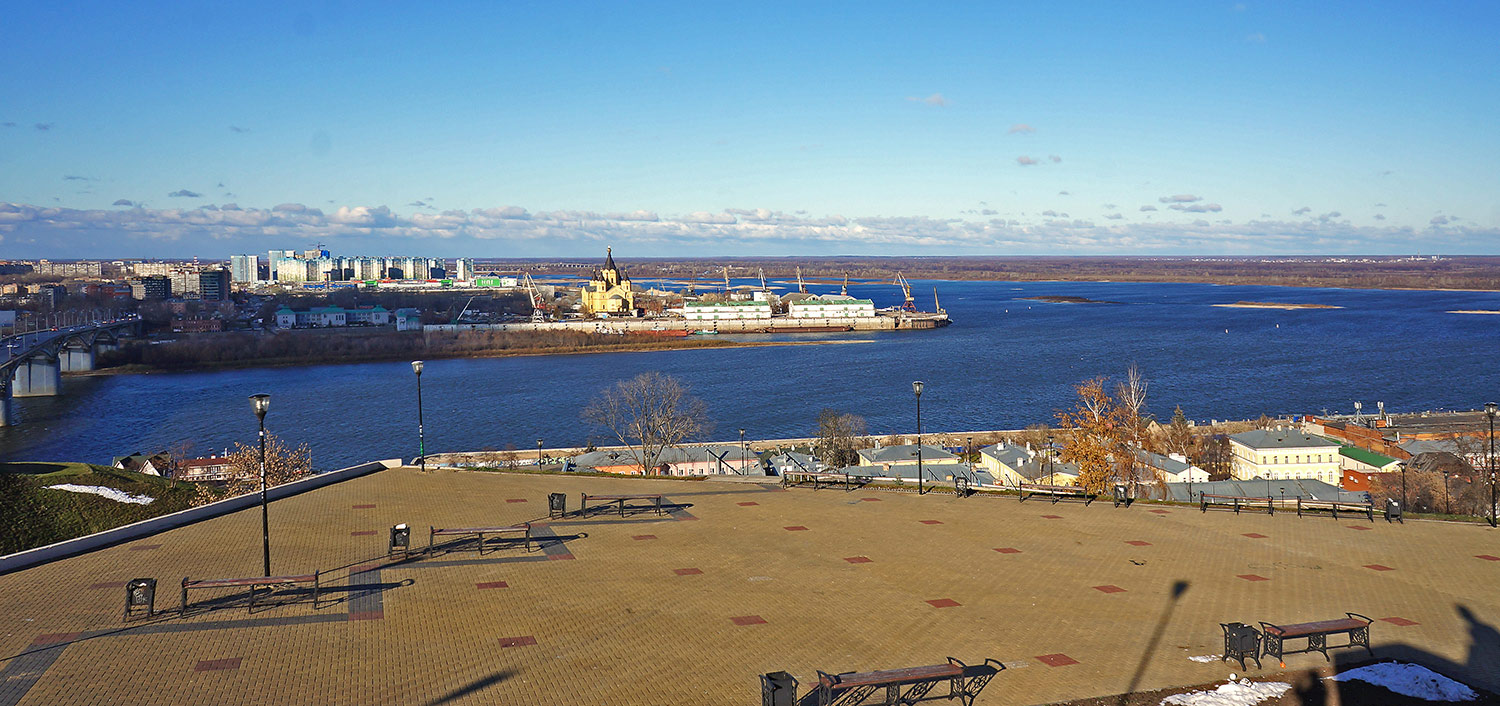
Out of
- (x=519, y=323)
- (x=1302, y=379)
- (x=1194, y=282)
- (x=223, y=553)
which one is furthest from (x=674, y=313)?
(x=1194, y=282)

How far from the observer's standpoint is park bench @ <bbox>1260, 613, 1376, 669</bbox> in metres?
6.80

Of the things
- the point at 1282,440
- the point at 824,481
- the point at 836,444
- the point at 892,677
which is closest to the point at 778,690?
the point at 892,677

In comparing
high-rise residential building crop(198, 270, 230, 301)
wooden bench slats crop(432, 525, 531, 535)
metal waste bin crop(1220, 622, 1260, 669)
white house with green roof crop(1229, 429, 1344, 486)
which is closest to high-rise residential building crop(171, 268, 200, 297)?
high-rise residential building crop(198, 270, 230, 301)

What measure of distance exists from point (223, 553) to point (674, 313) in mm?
86154

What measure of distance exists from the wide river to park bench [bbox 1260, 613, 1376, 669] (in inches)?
996

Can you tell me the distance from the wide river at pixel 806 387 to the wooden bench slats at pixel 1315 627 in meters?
25.3

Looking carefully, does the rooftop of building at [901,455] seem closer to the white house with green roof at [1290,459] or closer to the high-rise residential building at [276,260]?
the white house with green roof at [1290,459]

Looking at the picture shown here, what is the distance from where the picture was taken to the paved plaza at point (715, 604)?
6.46m

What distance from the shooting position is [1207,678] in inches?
257

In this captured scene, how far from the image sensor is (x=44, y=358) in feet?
157

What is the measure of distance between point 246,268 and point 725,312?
136927 millimetres

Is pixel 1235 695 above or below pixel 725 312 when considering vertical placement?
above

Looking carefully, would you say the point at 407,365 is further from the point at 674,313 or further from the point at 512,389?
the point at 674,313

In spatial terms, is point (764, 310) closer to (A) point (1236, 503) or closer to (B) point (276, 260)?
(A) point (1236, 503)
